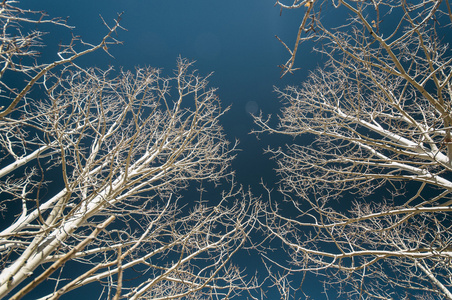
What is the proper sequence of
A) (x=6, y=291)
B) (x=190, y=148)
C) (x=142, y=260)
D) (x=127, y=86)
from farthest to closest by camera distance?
(x=190, y=148) < (x=127, y=86) < (x=142, y=260) < (x=6, y=291)

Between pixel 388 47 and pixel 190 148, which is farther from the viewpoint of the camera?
pixel 190 148

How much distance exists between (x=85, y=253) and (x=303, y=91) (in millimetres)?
7214

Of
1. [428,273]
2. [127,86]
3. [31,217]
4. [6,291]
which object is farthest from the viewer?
[428,273]

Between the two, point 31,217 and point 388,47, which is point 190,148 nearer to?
point 31,217

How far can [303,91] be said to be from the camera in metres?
7.63

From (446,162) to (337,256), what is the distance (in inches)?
103

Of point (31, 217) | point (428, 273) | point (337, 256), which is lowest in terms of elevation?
point (428, 273)

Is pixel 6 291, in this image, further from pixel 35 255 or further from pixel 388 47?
pixel 388 47

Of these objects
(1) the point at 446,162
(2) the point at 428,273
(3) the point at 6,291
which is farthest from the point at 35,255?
(2) the point at 428,273

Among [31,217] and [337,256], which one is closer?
[337,256]

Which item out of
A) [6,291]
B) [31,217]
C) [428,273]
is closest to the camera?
[6,291]

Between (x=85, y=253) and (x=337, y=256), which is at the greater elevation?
(x=85, y=253)

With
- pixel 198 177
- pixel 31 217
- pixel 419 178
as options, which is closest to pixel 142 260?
pixel 31 217

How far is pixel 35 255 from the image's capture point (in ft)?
14.3
